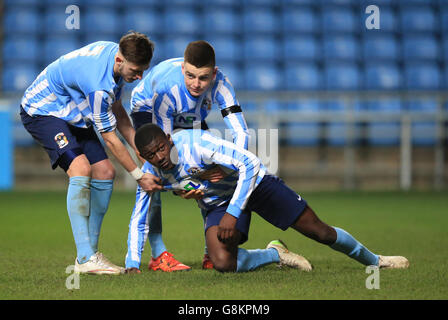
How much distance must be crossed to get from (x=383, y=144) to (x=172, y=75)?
23.4ft

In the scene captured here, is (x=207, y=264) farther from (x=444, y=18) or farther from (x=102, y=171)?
(x=444, y=18)

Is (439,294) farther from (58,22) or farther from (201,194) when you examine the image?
(58,22)

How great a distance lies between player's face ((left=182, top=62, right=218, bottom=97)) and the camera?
350cm

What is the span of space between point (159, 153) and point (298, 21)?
28.5 feet

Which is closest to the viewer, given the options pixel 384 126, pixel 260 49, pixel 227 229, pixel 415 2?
pixel 227 229

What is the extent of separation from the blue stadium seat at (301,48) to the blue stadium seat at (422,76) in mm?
1557

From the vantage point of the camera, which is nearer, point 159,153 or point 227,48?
point 159,153

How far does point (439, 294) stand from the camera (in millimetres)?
2879

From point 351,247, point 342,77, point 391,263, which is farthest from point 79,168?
point 342,77

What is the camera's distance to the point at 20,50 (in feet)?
36.1

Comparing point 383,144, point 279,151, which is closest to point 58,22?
point 279,151

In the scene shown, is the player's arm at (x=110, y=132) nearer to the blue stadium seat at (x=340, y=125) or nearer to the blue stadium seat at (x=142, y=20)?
the blue stadium seat at (x=340, y=125)

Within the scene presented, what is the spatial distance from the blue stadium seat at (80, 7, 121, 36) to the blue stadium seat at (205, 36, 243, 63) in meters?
1.64

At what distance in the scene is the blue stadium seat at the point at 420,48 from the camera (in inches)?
445
